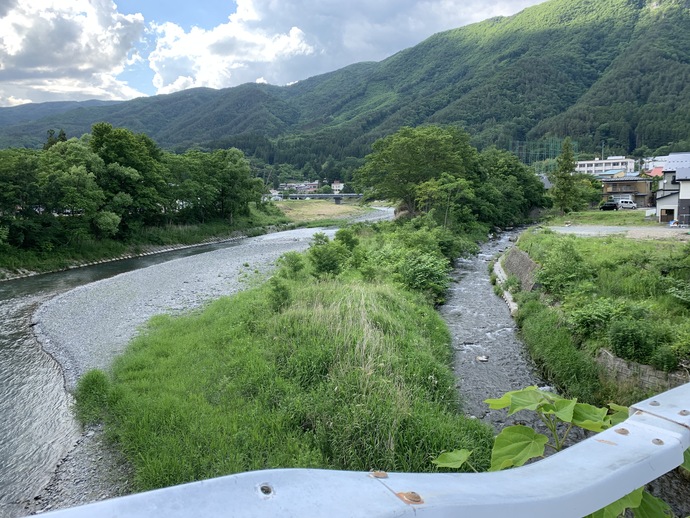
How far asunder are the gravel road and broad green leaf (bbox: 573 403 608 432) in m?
4.59

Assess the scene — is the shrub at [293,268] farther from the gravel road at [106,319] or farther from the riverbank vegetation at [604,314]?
the riverbank vegetation at [604,314]

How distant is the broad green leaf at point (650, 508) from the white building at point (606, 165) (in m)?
112

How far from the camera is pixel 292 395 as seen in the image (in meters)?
7.80

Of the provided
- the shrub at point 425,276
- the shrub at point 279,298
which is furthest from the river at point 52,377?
the shrub at point 279,298

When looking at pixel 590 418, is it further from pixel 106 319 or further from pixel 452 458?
pixel 106 319

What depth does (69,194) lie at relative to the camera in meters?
27.7

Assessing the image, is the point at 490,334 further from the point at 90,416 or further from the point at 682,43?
the point at 682,43

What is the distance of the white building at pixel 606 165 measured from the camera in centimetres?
9912

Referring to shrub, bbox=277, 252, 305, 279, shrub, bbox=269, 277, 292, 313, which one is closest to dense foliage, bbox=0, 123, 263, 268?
shrub, bbox=277, 252, 305, 279

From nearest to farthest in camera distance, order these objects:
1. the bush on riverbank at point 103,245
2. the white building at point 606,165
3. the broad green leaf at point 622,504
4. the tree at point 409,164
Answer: the broad green leaf at point 622,504 → the bush on riverbank at point 103,245 → the tree at point 409,164 → the white building at point 606,165

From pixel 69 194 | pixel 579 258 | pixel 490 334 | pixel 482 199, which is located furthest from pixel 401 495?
pixel 482 199

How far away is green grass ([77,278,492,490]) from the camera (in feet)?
20.6

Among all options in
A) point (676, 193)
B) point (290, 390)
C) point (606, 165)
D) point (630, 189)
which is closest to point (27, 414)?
point (290, 390)

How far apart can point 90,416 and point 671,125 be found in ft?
481
